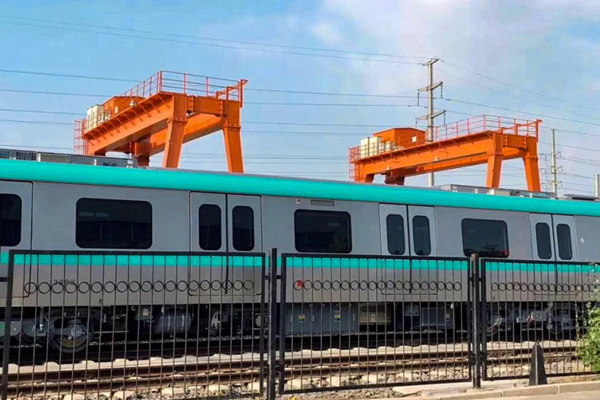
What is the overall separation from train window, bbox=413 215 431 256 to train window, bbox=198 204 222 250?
4.35 meters

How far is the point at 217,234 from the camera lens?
12867 mm

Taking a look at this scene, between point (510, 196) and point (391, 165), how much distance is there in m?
19.5

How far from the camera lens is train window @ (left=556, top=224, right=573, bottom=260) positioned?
16719mm

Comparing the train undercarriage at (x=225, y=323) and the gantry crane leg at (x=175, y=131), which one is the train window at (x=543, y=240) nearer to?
the train undercarriage at (x=225, y=323)

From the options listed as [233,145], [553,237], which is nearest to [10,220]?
[553,237]

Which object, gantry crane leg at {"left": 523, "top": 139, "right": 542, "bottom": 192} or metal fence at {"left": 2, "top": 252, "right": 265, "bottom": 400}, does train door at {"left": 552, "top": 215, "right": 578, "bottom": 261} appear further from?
gantry crane leg at {"left": 523, "top": 139, "right": 542, "bottom": 192}

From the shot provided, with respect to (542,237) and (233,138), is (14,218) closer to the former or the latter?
(542,237)

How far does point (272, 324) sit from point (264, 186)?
18.4ft

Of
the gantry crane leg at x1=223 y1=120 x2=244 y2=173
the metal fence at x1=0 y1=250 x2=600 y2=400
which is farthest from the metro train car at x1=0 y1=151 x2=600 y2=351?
the gantry crane leg at x1=223 y1=120 x2=244 y2=173

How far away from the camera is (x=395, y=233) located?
14680 mm

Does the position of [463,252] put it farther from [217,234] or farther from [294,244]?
[217,234]

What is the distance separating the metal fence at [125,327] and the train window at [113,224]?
1.21 ft

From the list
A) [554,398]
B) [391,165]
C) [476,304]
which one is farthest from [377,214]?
[391,165]

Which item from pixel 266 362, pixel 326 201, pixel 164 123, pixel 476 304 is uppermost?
pixel 164 123
